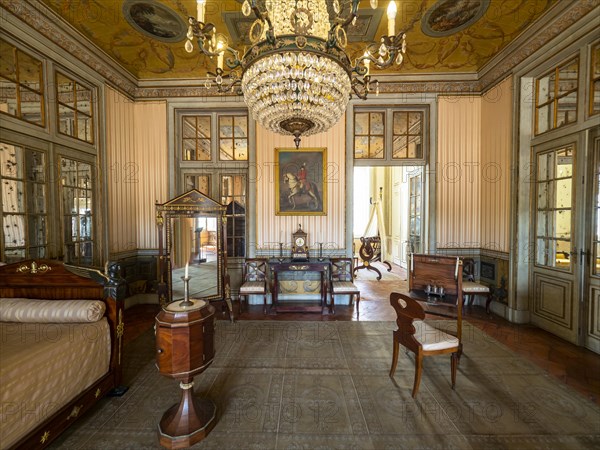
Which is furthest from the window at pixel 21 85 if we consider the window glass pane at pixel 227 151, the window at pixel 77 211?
the window glass pane at pixel 227 151

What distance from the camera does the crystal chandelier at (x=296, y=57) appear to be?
81.7 inches

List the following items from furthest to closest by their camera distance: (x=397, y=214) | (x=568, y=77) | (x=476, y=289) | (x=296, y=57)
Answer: (x=397, y=214) < (x=476, y=289) < (x=568, y=77) < (x=296, y=57)

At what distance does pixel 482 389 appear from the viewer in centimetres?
263

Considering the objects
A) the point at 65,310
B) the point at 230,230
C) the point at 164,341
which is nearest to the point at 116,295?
the point at 65,310

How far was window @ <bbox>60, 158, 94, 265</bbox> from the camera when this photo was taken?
3928mm

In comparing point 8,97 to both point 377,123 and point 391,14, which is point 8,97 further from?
point 377,123

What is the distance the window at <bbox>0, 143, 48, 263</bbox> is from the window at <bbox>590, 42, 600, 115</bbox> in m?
7.10

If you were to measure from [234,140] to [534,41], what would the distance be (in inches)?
200

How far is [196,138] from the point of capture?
547cm

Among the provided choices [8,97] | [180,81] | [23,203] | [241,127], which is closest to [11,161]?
[23,203]

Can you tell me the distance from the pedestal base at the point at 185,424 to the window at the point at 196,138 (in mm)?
4449

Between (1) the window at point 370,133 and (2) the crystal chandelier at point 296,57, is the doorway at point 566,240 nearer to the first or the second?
(1) the window at point 370,133

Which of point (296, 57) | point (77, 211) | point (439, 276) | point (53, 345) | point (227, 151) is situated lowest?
point (53, 345)

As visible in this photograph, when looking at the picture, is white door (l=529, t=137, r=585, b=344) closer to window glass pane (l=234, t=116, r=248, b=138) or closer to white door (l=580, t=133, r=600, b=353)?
white door (l=580, t=133, r=600, b=353)
